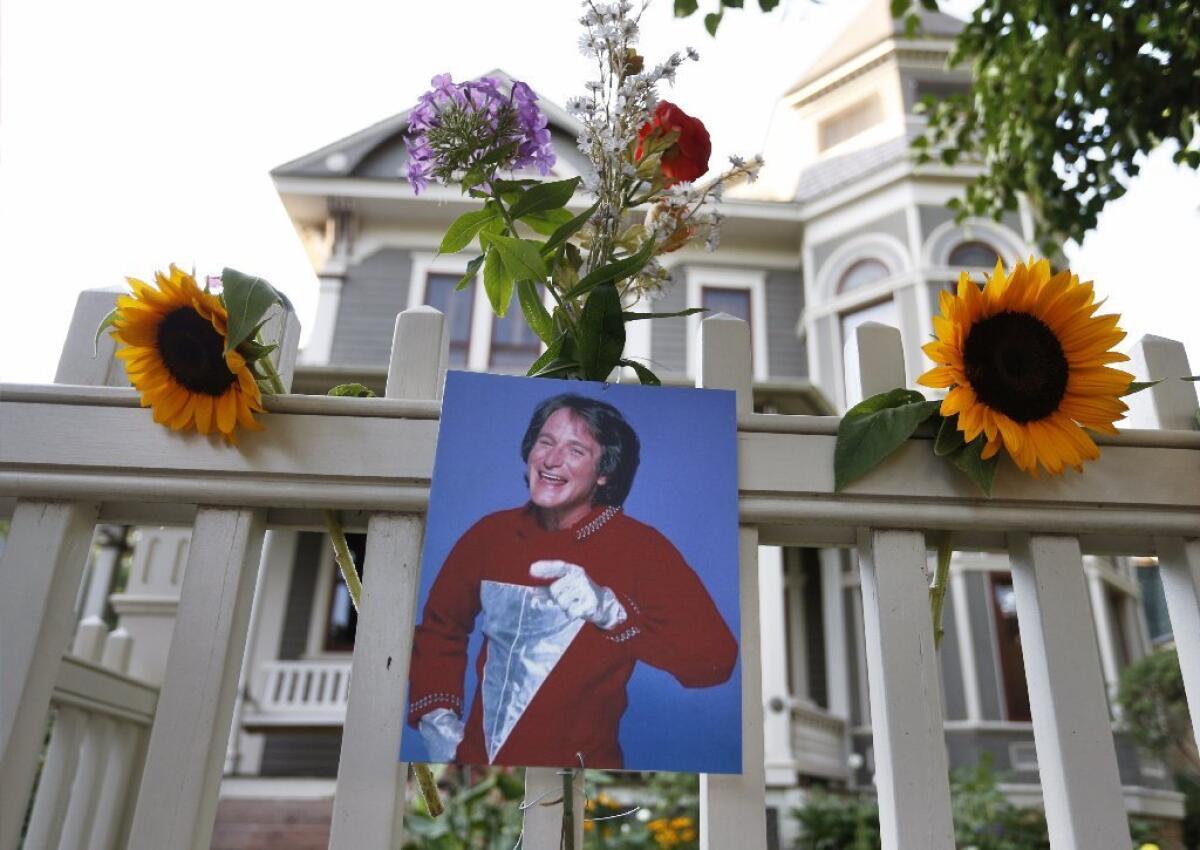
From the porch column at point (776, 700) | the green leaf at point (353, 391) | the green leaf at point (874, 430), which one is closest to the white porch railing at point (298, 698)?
the porch column at point (776, 700)

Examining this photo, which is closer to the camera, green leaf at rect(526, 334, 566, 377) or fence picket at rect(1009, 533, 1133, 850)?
fence picket at rect(1009, 533, 1133, 850)

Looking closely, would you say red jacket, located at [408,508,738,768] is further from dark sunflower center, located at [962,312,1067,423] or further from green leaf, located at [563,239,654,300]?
dark sunflower center, located at [962,312,1067,423]

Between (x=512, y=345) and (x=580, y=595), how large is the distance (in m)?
9.41

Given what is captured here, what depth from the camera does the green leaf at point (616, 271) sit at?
1.11 m

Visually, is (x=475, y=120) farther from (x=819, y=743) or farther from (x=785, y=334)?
(x=785, y=334)

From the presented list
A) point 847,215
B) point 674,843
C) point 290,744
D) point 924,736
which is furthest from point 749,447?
point 847,215

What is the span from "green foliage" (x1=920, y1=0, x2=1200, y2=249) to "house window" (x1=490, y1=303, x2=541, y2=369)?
21.5ft

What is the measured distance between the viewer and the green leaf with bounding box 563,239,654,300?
1.11 meters

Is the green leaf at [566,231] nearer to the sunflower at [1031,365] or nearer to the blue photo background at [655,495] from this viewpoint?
the blue photo background at [655,495]

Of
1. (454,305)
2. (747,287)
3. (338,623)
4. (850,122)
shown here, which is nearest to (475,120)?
(338,623)

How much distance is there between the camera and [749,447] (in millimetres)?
1109

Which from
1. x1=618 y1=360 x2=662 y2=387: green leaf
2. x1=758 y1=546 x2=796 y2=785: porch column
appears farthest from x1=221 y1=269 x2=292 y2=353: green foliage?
x1=758 y1=546 x2=796 y2=785: porch column

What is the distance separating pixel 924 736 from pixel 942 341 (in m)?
0.47

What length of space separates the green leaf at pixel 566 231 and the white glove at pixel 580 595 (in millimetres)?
421
